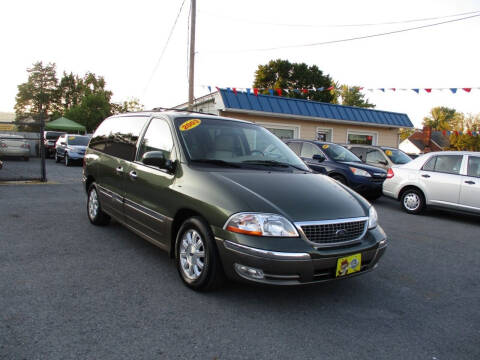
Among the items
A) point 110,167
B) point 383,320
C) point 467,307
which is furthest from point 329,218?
point 110,167

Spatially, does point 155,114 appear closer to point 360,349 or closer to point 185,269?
point 185,269

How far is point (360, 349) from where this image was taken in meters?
2.50

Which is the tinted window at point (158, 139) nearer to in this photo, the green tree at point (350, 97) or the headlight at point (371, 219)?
the headlight at point (371, 219)

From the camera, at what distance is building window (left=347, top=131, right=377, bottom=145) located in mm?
20484

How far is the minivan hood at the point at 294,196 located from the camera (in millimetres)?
2977

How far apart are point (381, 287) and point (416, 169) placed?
5.51 meters

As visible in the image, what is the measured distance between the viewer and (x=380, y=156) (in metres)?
11.5

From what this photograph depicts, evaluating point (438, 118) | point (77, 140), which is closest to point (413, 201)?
point (77, 140)

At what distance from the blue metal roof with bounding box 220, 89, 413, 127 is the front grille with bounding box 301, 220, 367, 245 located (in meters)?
12.6

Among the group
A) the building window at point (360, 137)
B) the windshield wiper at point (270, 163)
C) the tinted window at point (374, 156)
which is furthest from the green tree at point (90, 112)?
the windshield wiper at point (270, 163)

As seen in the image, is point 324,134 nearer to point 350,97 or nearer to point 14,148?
point 14,148

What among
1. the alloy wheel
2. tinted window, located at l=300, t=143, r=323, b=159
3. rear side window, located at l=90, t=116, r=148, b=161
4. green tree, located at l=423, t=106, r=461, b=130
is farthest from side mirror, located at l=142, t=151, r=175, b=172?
green tree, located at l=423, t=106, r=461, b=130

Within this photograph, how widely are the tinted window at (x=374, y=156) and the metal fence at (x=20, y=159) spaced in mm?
10125

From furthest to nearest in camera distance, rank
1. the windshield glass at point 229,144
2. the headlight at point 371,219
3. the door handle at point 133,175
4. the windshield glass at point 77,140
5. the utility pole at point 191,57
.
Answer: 1. the windshield glass at point 77,140
2. the utility pole at point 191,57
3. the door handle at point 133,175
4. the windshield glass at point 229,144
5. the headlight at point 371,219
